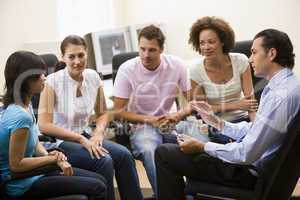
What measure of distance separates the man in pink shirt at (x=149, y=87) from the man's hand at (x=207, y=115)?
0.27m

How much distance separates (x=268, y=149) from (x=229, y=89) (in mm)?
905

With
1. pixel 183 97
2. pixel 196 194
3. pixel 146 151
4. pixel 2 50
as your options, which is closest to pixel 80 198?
pixel 196 194

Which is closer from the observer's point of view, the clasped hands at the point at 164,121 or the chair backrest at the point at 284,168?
the chair backrest at the point at 284,168

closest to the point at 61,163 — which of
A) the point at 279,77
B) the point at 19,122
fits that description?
the point at 19,122

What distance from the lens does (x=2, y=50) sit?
11.3 feet

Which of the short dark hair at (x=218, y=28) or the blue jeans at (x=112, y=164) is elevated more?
the short dark hair at (x=218, y=28)

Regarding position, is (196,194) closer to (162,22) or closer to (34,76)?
(34,76)

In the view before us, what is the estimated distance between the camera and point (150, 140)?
113 inches

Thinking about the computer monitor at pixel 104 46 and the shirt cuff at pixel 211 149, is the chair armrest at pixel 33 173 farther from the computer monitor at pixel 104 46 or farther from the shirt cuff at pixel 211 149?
the computer monitor at pixel 104 46

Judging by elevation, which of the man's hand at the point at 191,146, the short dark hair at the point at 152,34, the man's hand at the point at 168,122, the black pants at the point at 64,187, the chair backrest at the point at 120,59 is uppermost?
the short dark hair at the point at 152,34

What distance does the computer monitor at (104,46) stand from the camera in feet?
13.9

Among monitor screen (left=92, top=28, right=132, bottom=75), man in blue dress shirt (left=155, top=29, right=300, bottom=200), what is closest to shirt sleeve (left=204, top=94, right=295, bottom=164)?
man in blue dress shirt (left=155, top=29, right=300, bottom=200)

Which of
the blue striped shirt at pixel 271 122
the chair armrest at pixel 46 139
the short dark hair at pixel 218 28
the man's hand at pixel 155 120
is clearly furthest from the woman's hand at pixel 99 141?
the short dark hair at pixel 218 28

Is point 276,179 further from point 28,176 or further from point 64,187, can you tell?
point 28,176
